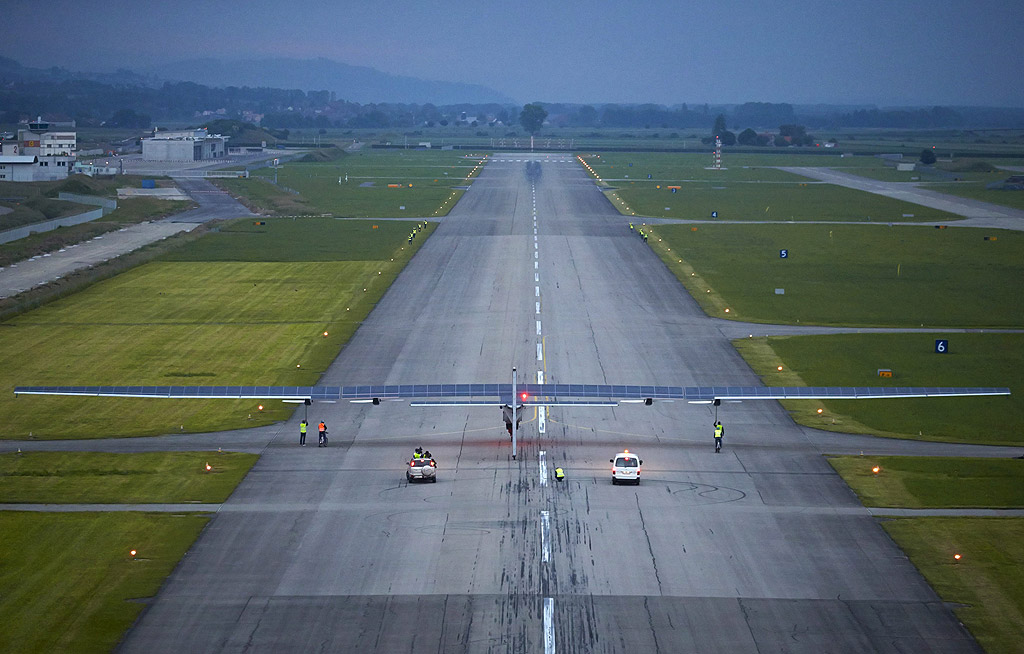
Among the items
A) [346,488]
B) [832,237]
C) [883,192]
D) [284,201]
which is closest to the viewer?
[346,488]

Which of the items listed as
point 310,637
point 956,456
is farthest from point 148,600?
point 956,456

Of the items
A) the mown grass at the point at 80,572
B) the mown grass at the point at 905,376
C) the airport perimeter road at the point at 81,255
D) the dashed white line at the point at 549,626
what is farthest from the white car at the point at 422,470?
the airport perimeter road at the point at 81,255

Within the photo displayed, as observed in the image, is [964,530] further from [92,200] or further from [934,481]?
[92,200]

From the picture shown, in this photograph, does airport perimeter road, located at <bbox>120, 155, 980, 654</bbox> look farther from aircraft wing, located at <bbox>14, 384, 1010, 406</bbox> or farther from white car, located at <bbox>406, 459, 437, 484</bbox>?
aircraft wing, located at <bbox>14, 384, 1010, 406</bbox>

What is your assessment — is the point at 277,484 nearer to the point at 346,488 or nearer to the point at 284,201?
the point at 346,488

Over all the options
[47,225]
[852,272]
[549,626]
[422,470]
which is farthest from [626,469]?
[47,225]

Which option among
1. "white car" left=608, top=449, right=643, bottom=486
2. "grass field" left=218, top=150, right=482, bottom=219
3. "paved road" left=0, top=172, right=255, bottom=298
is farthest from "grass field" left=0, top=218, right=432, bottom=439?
"grass field" left=218, top=150, right=482, bottom=219

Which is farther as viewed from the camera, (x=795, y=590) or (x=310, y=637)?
(x=795, y=590)

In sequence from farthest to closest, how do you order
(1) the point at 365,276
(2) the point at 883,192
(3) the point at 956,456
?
1. (2) the point at 883,192
2. (1) the point at 365,276
3. (3) the point at 956,456

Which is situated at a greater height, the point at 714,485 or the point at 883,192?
the point at 883,192
